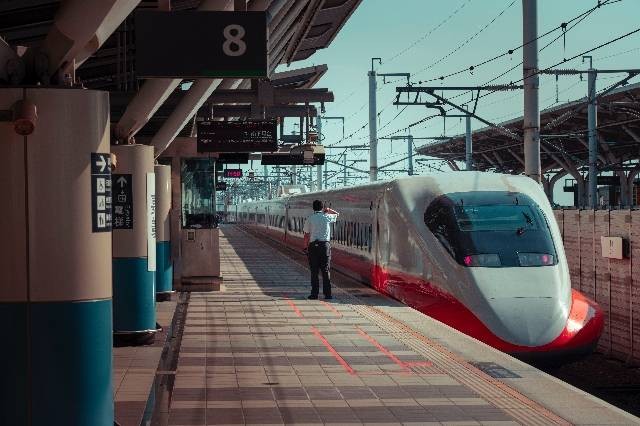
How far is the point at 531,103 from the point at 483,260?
16.0 feet

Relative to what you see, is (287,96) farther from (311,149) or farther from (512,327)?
(512,327)

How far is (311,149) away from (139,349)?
451 inches

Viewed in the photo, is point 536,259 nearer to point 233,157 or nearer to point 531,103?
point 531,103

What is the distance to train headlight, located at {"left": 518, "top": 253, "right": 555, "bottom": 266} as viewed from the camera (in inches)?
498

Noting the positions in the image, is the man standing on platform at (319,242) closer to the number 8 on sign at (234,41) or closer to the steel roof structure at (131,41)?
the steel roof structure at (131,41)

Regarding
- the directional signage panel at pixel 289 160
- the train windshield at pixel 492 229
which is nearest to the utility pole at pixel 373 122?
the directional signage panel at pixel 289 160

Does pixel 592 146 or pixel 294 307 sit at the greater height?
pixel 592 146

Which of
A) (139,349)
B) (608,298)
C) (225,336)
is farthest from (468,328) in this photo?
(608,298)

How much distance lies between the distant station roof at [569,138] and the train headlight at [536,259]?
1199 centimetres

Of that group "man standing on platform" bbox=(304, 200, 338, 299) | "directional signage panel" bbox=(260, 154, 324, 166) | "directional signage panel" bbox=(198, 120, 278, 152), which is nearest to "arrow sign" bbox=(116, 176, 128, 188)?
"man standing on platform" bbox=(304, 200, 338, 299)

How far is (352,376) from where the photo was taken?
9211mm

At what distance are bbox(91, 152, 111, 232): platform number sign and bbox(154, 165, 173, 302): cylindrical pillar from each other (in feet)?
32.4

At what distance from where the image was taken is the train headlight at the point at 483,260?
12594 mm

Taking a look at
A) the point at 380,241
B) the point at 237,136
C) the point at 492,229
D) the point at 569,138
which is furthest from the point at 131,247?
the point at 569,138
